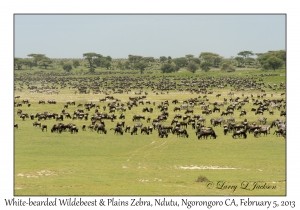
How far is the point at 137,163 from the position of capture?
76.3 feet

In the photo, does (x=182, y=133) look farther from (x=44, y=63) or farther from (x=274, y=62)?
(x=44, y=63)

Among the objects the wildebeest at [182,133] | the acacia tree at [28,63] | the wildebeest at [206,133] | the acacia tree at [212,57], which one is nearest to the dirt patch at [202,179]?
the wildebeest at [206,133]

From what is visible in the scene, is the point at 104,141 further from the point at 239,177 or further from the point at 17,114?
the point at 17,114

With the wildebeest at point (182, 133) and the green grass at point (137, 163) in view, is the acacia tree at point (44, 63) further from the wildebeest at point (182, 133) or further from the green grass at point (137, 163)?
the wildebeest at point (182, 133)

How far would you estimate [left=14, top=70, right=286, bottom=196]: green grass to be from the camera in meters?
17.2

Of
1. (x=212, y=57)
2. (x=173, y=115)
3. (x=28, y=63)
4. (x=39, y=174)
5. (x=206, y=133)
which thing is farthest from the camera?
(x=212, y=57)

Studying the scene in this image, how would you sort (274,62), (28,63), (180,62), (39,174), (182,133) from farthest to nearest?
(180,62) < (28,63) < (274,62) < (182,133) < (39,174)

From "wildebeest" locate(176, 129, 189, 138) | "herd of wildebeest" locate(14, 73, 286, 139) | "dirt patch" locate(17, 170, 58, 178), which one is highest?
"herd of wildebeest" locate(14, 73, 286, 139)

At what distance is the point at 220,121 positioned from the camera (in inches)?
1492

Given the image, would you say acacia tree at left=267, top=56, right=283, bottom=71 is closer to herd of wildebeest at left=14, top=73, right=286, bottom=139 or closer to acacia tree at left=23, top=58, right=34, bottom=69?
herd of wildebeest at left=14, top=73, right=286, bottom=139

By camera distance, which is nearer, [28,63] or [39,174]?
[39,174]

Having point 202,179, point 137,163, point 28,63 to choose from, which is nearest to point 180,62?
point 28,63

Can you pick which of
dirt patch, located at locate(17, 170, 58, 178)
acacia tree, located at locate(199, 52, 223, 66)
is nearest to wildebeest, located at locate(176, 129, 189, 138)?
dirt patch, located at locate(17, 170, 58, 178)

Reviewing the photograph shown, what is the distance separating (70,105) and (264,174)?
3837cm
